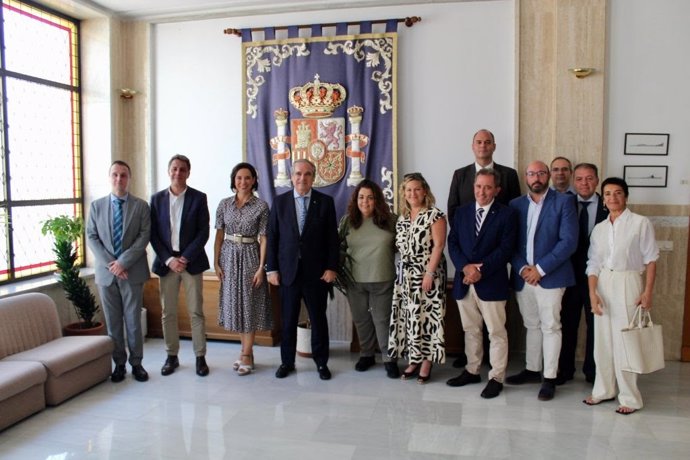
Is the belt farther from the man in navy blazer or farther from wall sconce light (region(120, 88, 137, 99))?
wall sconce light (region(120, 88, 137, 99))

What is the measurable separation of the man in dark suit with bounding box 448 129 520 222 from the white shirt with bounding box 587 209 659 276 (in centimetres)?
94

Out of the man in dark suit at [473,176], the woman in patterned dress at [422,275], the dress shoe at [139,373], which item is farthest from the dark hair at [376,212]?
the dress shoe at [139,373]

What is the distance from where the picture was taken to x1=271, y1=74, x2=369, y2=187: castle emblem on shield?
5.24m

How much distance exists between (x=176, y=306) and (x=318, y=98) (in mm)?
2257

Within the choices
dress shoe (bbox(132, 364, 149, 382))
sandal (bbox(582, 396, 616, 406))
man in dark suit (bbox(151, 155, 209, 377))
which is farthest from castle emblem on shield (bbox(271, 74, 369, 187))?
sandal (bbox(582, 396, 616, 406))

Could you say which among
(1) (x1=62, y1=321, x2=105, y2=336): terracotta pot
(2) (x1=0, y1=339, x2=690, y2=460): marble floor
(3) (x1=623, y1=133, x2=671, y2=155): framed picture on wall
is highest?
(3) (x1=623, y1=133, x2=671, y2=155): framed picture on wall

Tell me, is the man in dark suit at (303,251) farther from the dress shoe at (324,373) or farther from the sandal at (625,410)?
the sandal at (625,410)

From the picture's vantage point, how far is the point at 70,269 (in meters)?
4.69

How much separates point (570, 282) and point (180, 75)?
4.12 metres

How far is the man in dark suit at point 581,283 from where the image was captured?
3.98m

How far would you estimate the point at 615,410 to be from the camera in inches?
143

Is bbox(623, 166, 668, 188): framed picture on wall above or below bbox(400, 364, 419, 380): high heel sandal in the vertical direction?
above

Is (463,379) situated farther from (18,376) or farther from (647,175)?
(18,376)

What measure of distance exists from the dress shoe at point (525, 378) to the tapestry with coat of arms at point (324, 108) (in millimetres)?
1857
